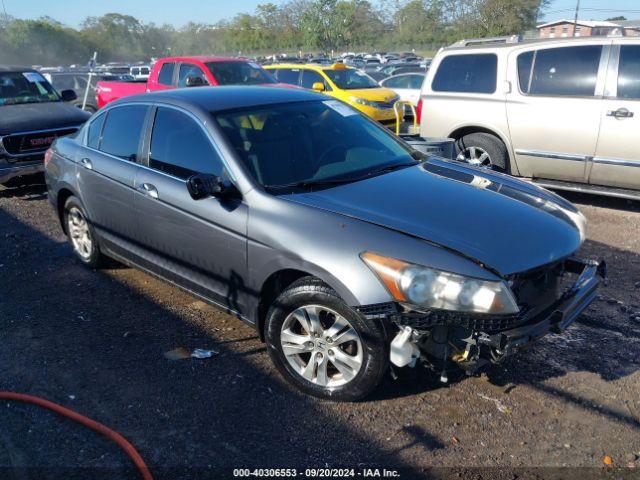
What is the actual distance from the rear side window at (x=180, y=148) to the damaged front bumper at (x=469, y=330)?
1.58m

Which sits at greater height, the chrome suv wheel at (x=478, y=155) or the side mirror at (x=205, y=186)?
the side mirror at (x=205, y=186)

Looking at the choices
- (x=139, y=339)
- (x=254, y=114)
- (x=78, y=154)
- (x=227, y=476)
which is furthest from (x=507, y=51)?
(x=227, y=476)

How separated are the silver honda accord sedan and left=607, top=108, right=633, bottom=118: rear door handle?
306 cm

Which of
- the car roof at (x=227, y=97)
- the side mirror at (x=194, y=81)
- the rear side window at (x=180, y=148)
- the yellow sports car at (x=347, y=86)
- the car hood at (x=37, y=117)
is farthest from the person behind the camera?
the yellow sports car at (x=347, y=86)

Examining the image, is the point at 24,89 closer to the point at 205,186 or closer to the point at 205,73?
the point at 205,73

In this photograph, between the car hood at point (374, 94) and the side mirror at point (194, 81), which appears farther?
the car hood at point (374, 94)

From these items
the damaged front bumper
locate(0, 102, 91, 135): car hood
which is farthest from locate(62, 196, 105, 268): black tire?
locate(0, 102, 91, 135): car hood

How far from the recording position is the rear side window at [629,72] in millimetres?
6523

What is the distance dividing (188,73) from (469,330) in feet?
31.7

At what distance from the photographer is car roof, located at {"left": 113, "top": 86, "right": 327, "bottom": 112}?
4215 millimetres

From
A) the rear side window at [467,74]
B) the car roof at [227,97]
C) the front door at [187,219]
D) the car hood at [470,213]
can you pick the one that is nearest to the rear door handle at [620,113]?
the rear side window at [467,74]

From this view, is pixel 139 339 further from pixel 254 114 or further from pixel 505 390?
pixel 505 390

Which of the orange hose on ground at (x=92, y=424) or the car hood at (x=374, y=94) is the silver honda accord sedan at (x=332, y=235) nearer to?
the orange hose on ground at (x=92, y=424)

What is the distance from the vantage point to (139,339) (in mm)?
4227
